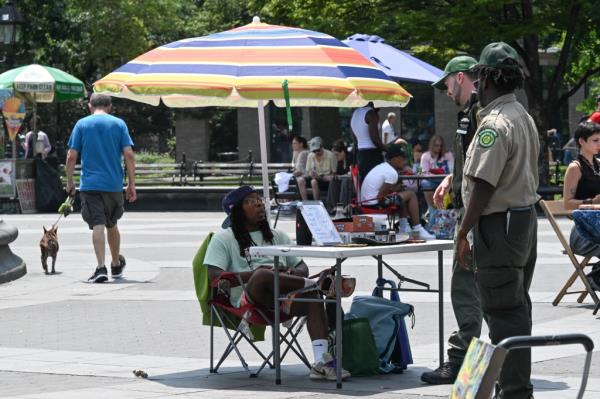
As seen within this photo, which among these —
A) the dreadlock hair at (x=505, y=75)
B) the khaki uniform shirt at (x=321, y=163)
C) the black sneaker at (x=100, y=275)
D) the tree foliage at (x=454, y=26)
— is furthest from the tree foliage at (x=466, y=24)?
the dreadlock hair at (x=505, y=75)

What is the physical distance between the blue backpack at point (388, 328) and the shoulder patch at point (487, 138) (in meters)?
2.31

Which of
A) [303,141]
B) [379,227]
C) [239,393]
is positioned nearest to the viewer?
[239,393]

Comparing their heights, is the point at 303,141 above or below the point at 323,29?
below

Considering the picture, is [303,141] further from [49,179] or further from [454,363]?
[454,363]

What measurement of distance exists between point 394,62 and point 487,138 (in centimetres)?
1299

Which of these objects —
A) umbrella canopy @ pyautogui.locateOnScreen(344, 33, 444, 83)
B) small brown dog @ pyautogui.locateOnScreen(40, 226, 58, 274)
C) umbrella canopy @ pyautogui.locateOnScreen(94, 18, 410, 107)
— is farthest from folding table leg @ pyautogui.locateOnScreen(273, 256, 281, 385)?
umbrella canopy @ pyautogui.locateOnScreen(344, 33, 444, 83)

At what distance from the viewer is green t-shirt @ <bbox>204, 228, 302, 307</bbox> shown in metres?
8.66

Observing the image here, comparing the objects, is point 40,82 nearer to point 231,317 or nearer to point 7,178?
point 7,178

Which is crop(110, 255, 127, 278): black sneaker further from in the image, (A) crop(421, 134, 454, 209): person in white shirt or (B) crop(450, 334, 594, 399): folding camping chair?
(B) crop(450, 334, 594, 399): folding camping chair

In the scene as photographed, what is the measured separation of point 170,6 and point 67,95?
18221 mm

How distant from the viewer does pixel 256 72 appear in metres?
9.01

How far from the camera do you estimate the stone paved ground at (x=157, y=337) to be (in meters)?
8.09

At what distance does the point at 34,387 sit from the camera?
821 cm

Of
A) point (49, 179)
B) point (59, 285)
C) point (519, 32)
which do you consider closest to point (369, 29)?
point (519, 32)
